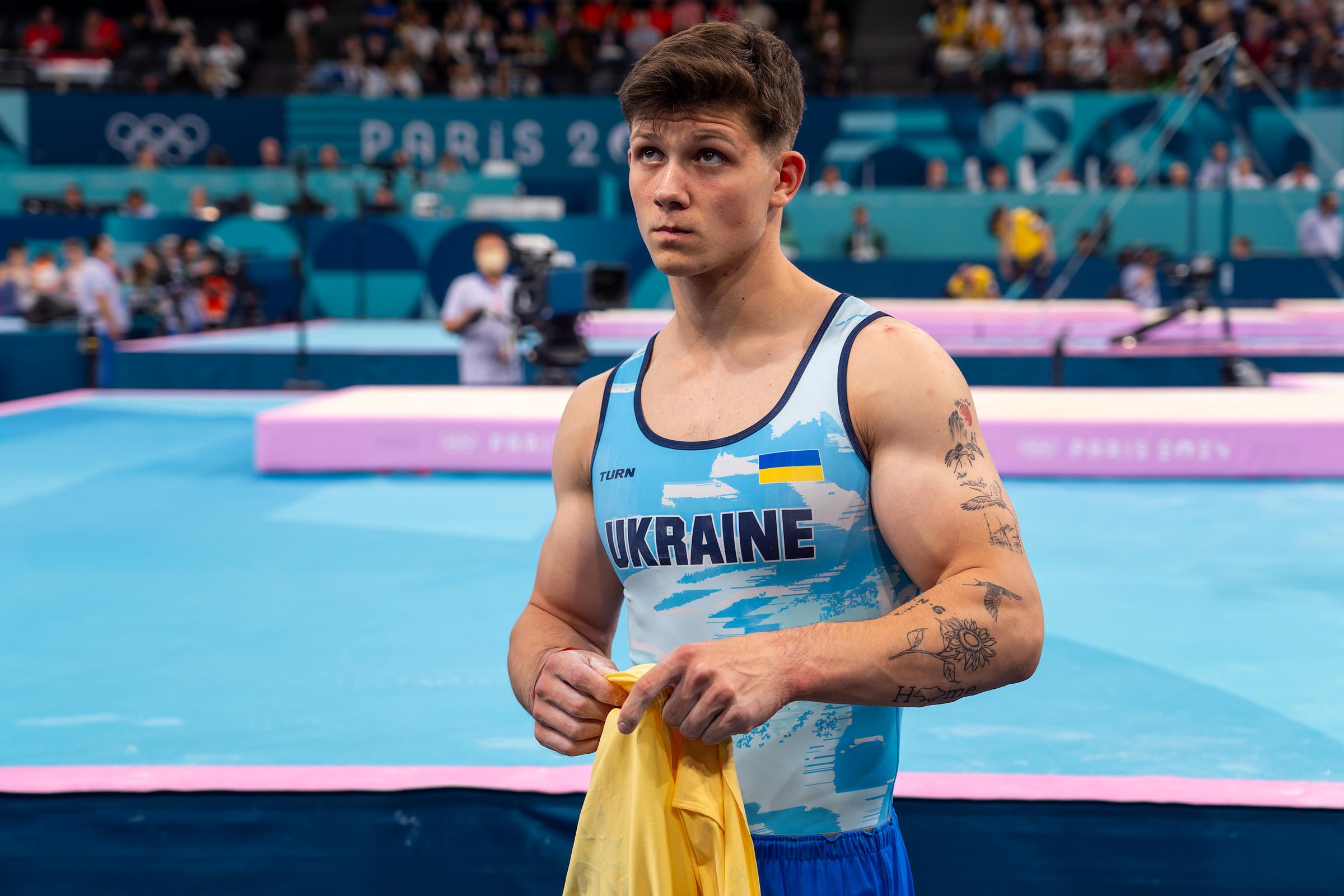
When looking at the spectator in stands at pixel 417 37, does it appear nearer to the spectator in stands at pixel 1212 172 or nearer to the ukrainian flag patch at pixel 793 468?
the spectator in stands at pixel 1212 172

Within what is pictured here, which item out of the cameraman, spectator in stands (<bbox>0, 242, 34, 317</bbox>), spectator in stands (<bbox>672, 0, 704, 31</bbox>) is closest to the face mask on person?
the cameraman

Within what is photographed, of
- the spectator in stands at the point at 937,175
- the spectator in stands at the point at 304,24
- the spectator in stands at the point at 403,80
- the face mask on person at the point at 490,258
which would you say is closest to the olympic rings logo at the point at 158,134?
the spectator in stands at the point at 304,24

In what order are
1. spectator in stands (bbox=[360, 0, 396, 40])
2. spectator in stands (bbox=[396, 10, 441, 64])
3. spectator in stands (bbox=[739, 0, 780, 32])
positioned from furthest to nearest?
spectator in stands (bbox=[360, 0, 396, 40]), spectator in stands (bbox=[396, 10, 441, 64]), spectator in stands (bbox=[739, 0, 780, 32])

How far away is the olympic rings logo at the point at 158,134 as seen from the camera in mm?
18016

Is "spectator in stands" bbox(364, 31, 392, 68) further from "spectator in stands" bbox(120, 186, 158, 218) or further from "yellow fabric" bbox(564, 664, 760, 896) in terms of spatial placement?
"yellow fabric" bbox(564, 664, 760, 896)

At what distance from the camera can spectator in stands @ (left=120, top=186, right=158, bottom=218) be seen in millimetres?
15477

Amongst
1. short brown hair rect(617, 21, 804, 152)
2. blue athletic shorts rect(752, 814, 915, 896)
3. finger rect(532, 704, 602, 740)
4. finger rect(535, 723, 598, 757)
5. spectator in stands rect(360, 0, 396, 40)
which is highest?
spectator in stands rect(360, 0, 396, 40)

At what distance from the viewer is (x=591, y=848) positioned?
1427mm

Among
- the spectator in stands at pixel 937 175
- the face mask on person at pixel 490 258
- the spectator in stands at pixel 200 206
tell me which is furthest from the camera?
the spectator in stands at pixel 937 175

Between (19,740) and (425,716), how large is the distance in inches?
39.9

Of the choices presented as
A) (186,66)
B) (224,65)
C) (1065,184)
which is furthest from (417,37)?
(1065,184)

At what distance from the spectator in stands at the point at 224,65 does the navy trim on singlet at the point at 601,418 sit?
1944 cm

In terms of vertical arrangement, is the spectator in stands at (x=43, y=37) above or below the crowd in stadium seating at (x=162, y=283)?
above

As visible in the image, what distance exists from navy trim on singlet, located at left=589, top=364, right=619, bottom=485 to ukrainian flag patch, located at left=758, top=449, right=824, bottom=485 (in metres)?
0.25
